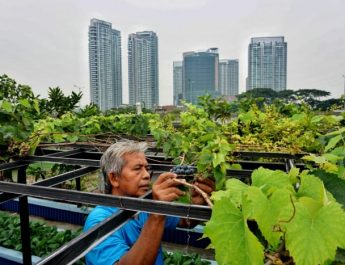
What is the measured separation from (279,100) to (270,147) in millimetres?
2974

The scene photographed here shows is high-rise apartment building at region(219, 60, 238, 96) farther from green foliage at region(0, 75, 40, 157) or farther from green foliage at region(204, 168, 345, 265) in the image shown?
green foliage at region(204, 168, 345, 265)

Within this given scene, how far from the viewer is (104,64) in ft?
98.5

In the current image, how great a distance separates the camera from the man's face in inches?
67.3

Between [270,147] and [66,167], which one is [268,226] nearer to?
[270,147]

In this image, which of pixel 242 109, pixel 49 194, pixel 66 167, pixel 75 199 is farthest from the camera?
pixel 242 109

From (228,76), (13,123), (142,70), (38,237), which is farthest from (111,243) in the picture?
(142,70)

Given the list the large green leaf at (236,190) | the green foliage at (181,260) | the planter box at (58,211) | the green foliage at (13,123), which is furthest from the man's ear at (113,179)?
the planter box at (58,211)

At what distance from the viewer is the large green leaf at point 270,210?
74 cm

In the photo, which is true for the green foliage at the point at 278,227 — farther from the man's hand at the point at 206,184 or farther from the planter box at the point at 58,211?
the planter box at the point at 58,211

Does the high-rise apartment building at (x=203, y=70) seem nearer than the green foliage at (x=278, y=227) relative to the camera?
No

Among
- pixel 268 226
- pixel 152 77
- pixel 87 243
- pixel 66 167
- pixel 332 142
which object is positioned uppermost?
pixel 152 77

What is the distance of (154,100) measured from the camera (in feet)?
91.4

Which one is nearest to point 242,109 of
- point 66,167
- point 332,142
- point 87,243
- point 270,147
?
point 270,147

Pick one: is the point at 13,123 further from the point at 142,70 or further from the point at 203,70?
the point at 142,70
